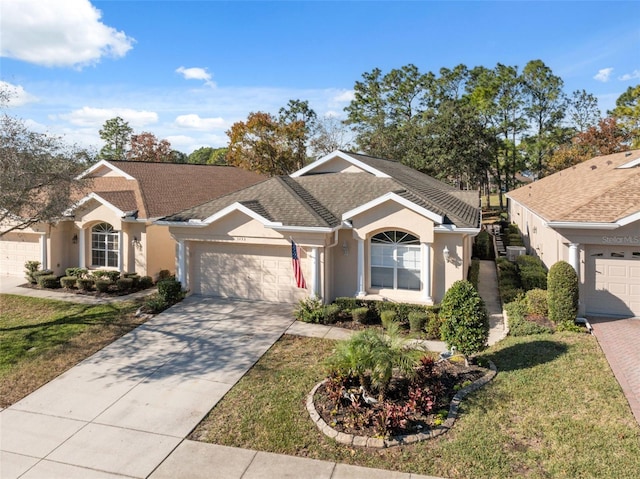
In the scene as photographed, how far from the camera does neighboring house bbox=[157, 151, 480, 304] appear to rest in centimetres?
1521

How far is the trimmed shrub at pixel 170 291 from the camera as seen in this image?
16641mm

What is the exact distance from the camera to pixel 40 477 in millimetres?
7180

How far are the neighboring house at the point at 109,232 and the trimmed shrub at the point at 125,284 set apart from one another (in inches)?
49.4

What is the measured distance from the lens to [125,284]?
18.9 m

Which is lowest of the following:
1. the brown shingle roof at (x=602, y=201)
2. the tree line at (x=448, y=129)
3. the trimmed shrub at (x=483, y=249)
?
the trimmed shrub at (x=483, y=249)

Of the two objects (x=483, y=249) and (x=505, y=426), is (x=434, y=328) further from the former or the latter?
(x=483, y=249)

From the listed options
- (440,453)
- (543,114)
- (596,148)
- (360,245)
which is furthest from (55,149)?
(543,114)

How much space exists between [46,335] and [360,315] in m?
10.2

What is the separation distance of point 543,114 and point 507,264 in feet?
132

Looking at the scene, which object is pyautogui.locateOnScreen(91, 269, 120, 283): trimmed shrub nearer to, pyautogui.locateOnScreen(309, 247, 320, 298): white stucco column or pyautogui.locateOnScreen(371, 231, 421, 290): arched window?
pyautogui.locateOnScreen(309, 247, 320, 298): white stucco column

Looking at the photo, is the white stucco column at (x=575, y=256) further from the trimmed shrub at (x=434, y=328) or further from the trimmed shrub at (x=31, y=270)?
the trimmed shrub at (x=31, y=270)

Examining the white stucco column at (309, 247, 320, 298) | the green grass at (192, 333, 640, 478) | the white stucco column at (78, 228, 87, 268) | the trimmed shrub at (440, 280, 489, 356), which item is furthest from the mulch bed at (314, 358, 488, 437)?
the white stucco column at (78, 228, 87, 268)

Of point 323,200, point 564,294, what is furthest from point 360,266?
point 564,294

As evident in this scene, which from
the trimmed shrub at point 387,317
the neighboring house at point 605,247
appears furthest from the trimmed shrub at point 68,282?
the neighboring house at point 605,247
